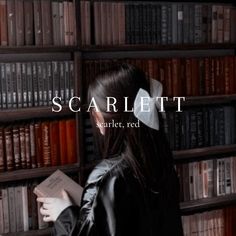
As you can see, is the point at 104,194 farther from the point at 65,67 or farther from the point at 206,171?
the point at 206,171

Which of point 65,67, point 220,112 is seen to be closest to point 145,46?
point 65,67

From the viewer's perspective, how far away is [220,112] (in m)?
2.14

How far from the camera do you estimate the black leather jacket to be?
1069mm

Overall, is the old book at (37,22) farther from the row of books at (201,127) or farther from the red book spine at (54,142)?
the row of books at (201,127)

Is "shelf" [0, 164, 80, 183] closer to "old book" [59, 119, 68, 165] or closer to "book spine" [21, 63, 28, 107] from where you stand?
"old book" [59, 119, 68, 165]

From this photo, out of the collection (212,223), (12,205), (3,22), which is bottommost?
(212,223)

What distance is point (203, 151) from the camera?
2.10 m

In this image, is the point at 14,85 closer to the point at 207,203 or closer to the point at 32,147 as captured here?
the point at 32,147

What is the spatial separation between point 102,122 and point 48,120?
75 centimetres

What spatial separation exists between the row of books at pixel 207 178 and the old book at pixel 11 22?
3.34ft

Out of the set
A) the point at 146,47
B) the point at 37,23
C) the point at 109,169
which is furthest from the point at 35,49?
the point at 109,169

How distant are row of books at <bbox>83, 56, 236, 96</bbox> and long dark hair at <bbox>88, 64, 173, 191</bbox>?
2.62 ft

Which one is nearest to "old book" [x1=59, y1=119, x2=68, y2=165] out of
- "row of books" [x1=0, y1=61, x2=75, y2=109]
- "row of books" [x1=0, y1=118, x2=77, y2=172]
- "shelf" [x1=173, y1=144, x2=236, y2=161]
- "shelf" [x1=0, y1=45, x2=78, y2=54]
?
"row of books" [x1=0, y1=118, x2=77, y2=172]

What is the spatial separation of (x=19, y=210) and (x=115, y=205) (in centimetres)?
86
